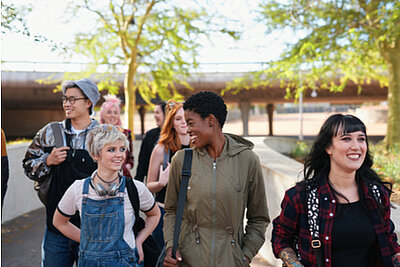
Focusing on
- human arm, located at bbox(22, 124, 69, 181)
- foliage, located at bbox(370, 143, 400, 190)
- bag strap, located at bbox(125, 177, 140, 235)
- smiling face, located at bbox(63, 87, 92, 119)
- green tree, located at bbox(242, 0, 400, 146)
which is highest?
green tree, located at bbox(242, 0, 400, 146)

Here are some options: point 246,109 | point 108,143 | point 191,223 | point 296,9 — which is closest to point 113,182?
point 108,143

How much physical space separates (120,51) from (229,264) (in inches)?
712

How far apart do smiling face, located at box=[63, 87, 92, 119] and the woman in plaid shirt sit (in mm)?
1988

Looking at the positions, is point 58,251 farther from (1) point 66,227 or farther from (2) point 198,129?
(2) point 198,129

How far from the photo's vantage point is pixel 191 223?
2.78m

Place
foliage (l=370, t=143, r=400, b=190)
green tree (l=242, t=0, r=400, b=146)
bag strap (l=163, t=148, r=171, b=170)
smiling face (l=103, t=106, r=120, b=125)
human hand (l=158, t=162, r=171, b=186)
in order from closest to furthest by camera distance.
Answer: human hand (l=158, t=162, r=171, b=186) < bag strap (l=163, t=148, r=171, b=170) < smiling face (l=103, t=106, r=120, b=125) < foliage (l=370, t=143, r=400, b=190) < green tree (l=242, t=0, r=400, b=146)

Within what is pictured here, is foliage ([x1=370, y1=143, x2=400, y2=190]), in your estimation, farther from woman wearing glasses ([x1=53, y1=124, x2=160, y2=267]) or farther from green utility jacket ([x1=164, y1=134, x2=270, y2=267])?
woman wearing glasses ([x1=53, y1=124, x2=160, y2=267])

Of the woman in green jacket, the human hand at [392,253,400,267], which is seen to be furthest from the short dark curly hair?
the human hand at [392,253,400,267]

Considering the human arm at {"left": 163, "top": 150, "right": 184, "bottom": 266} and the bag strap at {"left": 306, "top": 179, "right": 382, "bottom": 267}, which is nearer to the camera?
the bag strap at {"left": 306, "top": 179, "right": 382, "bottom": 267}

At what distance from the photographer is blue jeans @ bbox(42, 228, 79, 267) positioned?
10.9ft

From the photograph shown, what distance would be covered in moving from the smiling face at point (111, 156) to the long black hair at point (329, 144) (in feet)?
4.34

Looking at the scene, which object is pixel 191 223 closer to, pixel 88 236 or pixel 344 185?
pixel 88 236

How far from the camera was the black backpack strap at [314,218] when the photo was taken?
8.11 ft

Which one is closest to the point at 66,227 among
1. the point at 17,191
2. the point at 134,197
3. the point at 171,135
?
the point at 134,197
